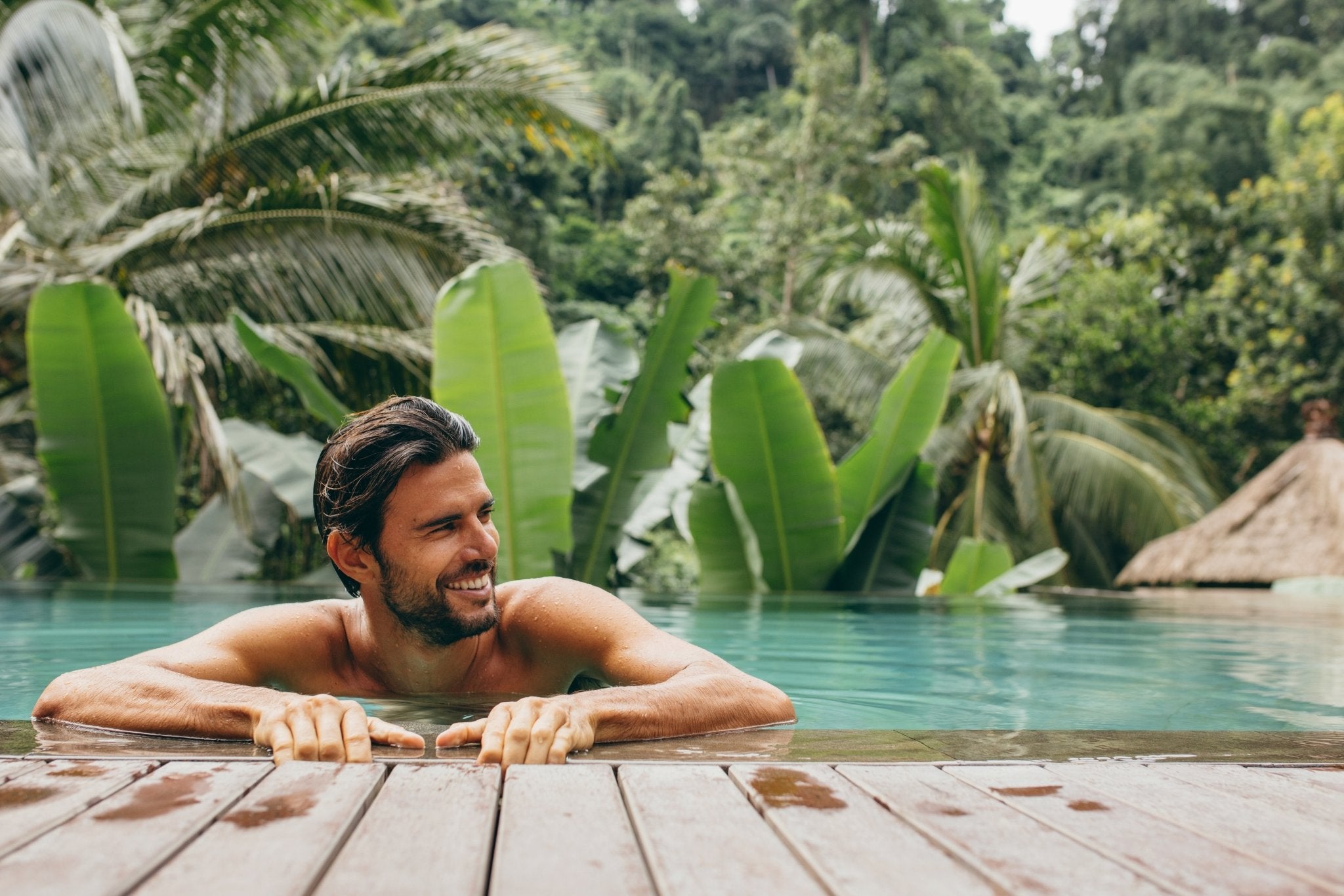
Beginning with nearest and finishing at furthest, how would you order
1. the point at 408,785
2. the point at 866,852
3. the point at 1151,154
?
the point at 866,852 < the point at 408,785 < the point at 1151,154

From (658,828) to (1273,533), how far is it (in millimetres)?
11914

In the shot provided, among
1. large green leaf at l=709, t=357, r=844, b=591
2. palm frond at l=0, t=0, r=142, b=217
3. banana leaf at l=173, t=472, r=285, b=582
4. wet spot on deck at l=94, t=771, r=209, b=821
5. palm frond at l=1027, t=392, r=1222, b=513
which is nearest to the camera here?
wet spot on deck at l=94, t=771, r=209, b=821

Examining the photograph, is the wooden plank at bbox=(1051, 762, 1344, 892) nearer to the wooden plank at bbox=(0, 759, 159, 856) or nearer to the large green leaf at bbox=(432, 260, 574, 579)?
the wooden plank at bbox=(0, 759, 159, 856)

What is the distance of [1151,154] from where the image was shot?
30828mm

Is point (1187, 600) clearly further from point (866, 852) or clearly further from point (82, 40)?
point (82, 40)

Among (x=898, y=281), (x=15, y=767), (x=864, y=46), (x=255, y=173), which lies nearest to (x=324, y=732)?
(x=15, y=767)

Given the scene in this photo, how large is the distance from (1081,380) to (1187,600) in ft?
27.7

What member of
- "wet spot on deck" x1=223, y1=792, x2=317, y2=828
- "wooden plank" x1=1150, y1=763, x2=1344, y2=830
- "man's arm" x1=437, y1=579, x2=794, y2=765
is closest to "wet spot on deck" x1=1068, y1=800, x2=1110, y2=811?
"wooden plank" x1=1150, y1=763, x2=1344, y2=830

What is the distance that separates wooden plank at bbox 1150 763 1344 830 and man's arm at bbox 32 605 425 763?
48.3 inches

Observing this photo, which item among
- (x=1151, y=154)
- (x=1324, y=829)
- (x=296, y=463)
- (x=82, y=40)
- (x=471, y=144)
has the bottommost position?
(x=1324, y=829)

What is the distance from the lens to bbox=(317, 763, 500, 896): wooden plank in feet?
3.96

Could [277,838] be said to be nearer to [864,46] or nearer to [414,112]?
[414,112]

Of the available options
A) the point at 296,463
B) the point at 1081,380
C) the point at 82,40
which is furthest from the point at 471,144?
the point at 1081,380

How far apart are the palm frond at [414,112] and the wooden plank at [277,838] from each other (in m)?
8.70
